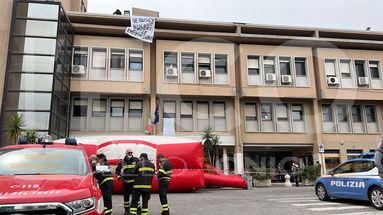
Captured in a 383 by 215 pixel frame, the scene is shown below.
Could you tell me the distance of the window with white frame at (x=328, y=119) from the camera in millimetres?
26031

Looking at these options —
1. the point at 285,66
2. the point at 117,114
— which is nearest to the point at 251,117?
the point at 285,66

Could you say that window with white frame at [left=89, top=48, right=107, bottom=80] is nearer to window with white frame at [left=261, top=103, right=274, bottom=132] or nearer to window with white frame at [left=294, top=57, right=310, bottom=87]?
window with white frame at [left=261, top=103, right=274, bottom=132]

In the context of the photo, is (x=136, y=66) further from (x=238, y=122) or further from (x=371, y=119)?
(x=371, y=119)

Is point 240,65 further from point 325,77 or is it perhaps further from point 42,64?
point 42,64

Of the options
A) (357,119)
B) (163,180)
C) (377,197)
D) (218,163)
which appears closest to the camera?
(163,180)

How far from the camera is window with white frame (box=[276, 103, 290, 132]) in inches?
1006

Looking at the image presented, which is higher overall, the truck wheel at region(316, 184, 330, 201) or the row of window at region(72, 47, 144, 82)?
the row of window at region(72, 47, 144, 82)

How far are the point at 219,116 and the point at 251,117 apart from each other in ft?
8.87

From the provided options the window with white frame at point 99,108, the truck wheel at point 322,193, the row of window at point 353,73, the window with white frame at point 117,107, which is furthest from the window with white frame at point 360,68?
the window with white frame at point 99,108

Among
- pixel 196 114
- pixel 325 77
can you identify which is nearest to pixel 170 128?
pixel 196 114

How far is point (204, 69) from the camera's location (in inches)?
995

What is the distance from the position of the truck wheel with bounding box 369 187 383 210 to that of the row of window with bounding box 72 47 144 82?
58.7 feet

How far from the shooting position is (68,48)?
23.4 meters

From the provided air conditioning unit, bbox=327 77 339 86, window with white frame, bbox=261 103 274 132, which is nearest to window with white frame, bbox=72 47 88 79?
window with white frame, bbox=261 103 274 132
